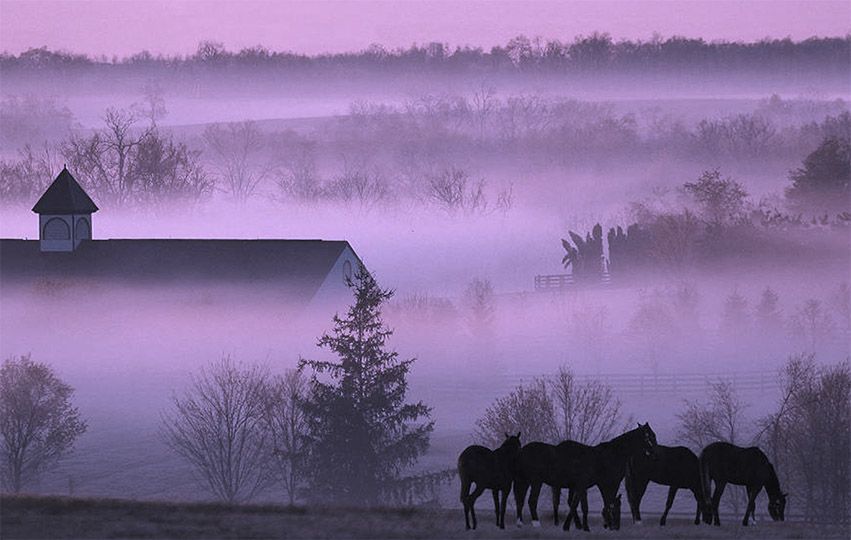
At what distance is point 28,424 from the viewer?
7275cm

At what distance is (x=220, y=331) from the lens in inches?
3819

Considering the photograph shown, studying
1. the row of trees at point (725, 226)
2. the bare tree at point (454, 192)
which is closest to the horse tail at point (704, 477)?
the row of trees at point (725, 226)

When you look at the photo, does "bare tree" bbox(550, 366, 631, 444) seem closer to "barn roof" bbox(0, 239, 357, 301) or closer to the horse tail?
"barn roof" bbox(0, 239, 357, 301)

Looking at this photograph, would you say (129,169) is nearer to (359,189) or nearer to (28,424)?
(359,189)

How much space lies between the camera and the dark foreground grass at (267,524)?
29219 millimetres

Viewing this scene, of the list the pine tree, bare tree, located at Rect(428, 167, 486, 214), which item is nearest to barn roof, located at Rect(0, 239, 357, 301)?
the pine tree

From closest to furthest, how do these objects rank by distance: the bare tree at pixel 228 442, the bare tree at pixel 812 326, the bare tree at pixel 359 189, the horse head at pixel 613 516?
the horse head at pixel 613 516 → the bare tree at pixel 228 442 → the bare tree at pixel 812 326 → the bare tree at pixel 359 189

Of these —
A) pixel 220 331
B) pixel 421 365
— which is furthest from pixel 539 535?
pixel 421 365

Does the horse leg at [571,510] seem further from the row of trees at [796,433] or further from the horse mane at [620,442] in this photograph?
the row of trees at [796,433]

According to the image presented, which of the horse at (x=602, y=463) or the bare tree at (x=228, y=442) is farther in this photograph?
the bare tree at (x=228, y=442)

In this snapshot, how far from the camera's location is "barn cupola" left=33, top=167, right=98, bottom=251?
9744cm

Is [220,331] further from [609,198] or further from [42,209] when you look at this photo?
[609,198]

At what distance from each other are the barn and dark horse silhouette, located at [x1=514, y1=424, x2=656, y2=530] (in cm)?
6426

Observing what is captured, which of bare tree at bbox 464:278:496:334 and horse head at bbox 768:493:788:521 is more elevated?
bare tree at bbox 464:278:496:334
